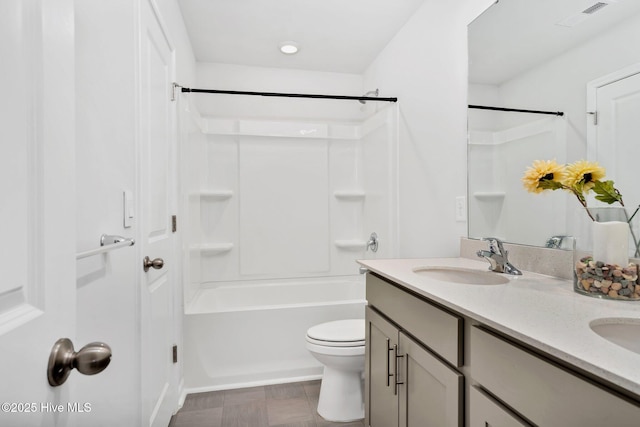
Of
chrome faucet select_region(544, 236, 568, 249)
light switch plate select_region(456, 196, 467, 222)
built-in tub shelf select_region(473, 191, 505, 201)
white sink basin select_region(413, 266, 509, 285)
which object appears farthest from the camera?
light switch plate select_region(456, 196, 467, 222)

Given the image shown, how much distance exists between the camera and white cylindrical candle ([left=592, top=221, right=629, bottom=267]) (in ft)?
3.17

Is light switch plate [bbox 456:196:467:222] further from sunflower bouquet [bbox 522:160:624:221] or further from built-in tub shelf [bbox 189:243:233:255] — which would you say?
built-in tub shelf [bbox 189:243:233:255]

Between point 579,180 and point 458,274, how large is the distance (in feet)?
2.04

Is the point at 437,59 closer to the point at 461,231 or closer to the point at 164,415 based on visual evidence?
the point at 461,231

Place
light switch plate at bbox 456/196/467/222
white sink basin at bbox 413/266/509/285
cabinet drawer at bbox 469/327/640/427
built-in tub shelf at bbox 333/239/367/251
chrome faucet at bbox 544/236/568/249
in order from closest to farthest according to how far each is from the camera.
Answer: cabinet drawer at bbox 469/327/640/427, chrome faucet at bbox 544/236/568/249, white sink basin at bbox 413/266/509/285, light switch plate at bbox 456/196/467/222, built-in tub shelf at bbox 333/239/367/251

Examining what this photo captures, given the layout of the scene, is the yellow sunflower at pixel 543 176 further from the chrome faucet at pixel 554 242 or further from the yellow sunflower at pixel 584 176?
the chrome faucet at pixel 554 242

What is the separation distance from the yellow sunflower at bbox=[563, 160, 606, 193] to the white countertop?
322 mm

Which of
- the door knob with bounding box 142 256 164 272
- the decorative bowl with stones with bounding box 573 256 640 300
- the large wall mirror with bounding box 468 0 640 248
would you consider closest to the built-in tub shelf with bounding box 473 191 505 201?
the large wall mirror with bounding box 468 0 640 248

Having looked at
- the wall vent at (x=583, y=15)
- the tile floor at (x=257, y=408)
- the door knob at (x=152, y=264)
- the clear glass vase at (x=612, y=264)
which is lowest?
the tile floor at (x=257, y=408)

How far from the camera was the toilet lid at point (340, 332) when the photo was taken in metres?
1.90

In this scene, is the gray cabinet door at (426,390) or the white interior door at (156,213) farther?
the white interior door at (156,213)

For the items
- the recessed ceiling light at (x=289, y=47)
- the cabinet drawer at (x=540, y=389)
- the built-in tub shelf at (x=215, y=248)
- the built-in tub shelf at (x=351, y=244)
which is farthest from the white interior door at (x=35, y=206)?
the built-in tub shelf at (x=351, y=244)

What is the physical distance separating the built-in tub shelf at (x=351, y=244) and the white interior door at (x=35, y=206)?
2.85 metres

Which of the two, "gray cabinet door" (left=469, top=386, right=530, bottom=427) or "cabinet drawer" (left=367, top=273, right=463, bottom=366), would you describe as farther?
"cabinet drawer" (left=367, top=273, right=463, bottom=366)
